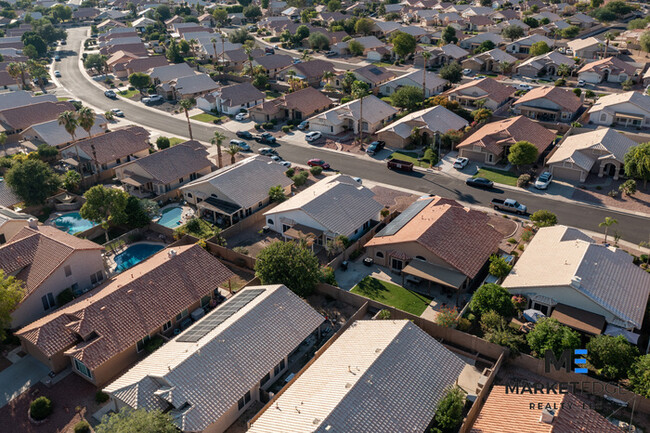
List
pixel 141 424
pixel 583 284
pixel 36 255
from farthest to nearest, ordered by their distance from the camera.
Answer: pixel 36 255 → pixel 583 284 → pixel 141 424

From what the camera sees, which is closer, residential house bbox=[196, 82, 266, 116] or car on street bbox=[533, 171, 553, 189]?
car on street bbox=[533, 171, 553, 189]

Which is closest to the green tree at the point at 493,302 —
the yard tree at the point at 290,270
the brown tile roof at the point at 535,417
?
the brown tile roof at the point at 535,417

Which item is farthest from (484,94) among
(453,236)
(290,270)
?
(290,270)

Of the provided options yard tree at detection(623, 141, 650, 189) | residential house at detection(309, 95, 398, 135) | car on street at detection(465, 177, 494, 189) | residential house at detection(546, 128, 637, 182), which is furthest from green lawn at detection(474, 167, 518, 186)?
residential house at detection(309, 95, 398, 135)

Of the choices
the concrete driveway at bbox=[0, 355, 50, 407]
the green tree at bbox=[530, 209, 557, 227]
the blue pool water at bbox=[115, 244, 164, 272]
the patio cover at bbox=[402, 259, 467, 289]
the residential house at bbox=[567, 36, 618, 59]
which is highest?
the patio cover at bbox=[402, 259, 467, 289]

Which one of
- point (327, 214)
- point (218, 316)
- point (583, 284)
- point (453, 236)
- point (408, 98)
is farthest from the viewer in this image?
point (408, 98)

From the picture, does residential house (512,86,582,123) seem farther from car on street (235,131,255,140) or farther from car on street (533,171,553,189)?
car on street (235,131,255,140)

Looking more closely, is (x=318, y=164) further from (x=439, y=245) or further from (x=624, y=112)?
(x=624, y=112)
